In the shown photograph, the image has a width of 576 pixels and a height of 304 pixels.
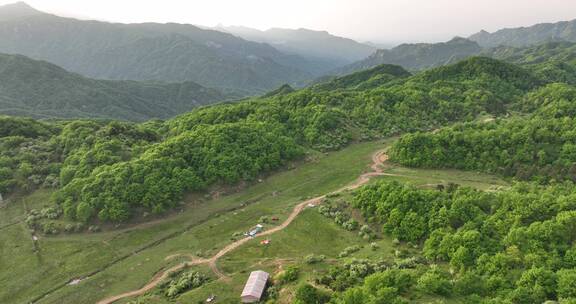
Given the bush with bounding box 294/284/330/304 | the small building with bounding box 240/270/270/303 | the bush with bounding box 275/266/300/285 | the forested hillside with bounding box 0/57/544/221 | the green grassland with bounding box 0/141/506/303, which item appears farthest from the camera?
the forested hillside with bounding box 0/57/544/221

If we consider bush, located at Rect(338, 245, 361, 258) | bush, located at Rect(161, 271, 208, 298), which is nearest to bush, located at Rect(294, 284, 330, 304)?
bush, located at Rect(338, 245, 361, 258)

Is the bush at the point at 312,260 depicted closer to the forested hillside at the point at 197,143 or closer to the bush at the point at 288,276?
the bush at the point at 288,276

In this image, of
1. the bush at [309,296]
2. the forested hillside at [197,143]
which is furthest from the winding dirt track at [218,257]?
the forested hillside at [197,143]

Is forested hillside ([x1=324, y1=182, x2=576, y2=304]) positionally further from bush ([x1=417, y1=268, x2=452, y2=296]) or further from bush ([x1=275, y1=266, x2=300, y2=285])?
bush ([x1=275, y1=266, x2=300, y2=285])

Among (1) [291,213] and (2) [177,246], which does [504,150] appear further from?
(2) [177,246]

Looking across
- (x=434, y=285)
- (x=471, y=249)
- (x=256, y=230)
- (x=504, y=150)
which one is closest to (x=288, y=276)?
(x=434, y=285)

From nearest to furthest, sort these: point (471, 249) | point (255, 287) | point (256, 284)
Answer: point (255, 287) → point (256, 284) → point (471, 249)

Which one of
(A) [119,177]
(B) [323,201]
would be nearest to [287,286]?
(B) [323,201]

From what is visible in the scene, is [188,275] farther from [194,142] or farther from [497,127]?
[497,127]
